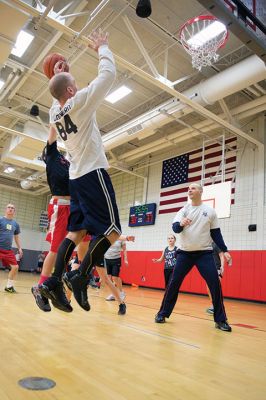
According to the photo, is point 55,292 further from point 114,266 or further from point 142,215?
point 142,215

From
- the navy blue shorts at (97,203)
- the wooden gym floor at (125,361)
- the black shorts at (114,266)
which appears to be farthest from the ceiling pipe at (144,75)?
the wooden gym floor at (125,361)

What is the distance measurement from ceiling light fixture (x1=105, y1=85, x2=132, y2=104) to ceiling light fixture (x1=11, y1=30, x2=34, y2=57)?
301cm

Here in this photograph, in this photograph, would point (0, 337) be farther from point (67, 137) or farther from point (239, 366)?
point (239, 366)

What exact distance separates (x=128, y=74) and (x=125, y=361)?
9130 millimetres

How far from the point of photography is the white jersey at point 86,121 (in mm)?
2391

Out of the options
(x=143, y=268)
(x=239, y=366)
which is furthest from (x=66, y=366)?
(x=143, y=268)

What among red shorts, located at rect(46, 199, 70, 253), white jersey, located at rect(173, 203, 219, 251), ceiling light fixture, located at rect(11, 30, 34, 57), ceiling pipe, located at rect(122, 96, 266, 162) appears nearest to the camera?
red shorts, located at rect(46, 199, 70, 253)

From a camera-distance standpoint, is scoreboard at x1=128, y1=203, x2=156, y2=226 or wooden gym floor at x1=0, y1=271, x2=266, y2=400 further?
scoreboard at x1=128, y1=203, x2=156, y2=226

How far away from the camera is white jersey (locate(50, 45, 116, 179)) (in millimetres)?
2391

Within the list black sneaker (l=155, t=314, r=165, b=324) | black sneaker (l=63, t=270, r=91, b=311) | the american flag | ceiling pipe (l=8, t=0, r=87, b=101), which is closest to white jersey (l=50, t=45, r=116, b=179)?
black sneaker (l=63, t=270, r=91, b=311)

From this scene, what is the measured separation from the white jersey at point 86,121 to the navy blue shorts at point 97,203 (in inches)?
2.9

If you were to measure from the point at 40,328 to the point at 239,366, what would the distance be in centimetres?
181

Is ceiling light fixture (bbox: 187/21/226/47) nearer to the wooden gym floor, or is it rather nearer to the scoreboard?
the wooden gym floor

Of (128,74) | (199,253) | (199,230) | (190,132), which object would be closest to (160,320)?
(199,253)
